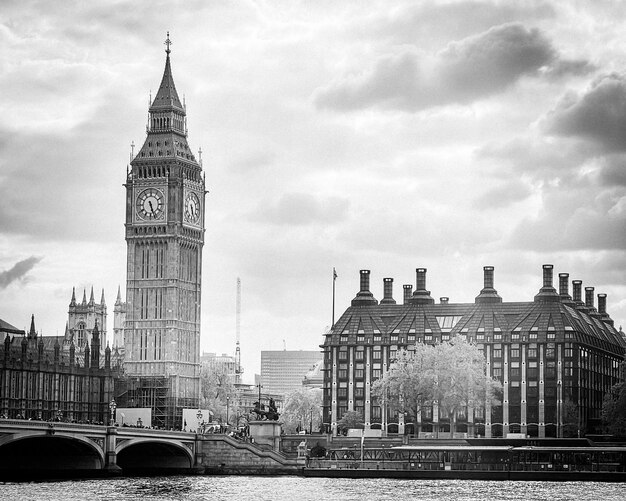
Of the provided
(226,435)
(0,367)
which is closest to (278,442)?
(226,435)

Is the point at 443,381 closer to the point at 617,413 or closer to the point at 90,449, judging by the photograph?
the point at 617,413

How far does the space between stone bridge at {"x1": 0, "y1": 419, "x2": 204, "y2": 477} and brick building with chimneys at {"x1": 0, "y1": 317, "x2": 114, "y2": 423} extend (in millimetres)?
19421

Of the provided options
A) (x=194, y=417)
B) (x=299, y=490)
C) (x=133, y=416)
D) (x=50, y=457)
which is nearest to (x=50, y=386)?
(x=133, y=416)

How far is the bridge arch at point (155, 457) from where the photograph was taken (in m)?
157

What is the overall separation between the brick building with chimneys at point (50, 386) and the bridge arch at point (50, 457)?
1051 inches

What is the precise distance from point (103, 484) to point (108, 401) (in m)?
70.5

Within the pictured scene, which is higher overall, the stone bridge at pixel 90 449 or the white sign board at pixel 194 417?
the white sign board at pixel 194 417

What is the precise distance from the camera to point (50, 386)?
619 ft

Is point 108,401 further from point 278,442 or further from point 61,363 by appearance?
point 278,442

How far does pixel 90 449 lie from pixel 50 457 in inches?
269

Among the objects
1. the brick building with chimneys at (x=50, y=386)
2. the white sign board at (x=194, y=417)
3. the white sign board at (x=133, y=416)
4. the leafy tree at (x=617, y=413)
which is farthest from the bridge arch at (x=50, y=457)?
the leafy tree at (x=617, y=413)

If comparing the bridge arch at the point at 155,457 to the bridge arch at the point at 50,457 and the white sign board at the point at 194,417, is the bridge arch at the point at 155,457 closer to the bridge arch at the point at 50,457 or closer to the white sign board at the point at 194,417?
the bridge arch at the point at 50,457

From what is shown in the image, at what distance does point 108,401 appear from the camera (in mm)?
199125

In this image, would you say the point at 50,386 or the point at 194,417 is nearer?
the point at 50,386
